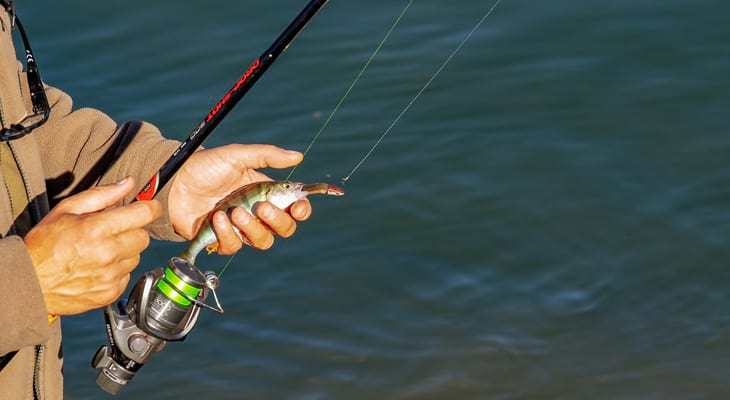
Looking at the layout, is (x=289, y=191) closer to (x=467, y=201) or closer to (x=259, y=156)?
(x=259, y=156)

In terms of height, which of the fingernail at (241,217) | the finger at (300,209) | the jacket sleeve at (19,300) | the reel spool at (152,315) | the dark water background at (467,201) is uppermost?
the jacket sleeve at (19,300)

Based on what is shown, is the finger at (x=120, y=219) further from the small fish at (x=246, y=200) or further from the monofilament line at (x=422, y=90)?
the monofilament line at (x=422, y=90)

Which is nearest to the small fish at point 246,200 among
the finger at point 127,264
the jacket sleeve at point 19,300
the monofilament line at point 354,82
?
the finger at point 127,264

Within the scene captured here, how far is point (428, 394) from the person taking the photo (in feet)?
16.4

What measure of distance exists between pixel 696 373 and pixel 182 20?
14.2 ft

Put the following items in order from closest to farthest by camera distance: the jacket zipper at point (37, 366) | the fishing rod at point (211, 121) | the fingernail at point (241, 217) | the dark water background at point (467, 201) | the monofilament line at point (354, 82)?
the jacket zipper at point (37, 366), the fishing rod at point (211, 121), the fingernail at point (241, 217), the dark water background at point (467, 201), the monofilament line at point (354, 82)

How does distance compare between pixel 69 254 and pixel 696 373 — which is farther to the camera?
pixel 696 373

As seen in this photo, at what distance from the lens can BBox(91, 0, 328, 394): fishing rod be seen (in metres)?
3.30

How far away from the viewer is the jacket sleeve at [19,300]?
2695 mm

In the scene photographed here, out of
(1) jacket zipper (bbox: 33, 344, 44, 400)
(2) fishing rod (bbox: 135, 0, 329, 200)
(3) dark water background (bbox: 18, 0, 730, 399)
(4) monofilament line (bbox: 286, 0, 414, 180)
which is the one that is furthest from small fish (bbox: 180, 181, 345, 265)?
(4) monofilament line (bbox: 286, 0, 414, 180)

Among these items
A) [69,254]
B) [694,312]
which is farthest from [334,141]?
[69,254]

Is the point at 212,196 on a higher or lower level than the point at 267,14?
higher

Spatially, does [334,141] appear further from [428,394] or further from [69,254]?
[69,254]

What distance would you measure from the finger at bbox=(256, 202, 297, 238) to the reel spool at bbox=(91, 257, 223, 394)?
8.5 inches
